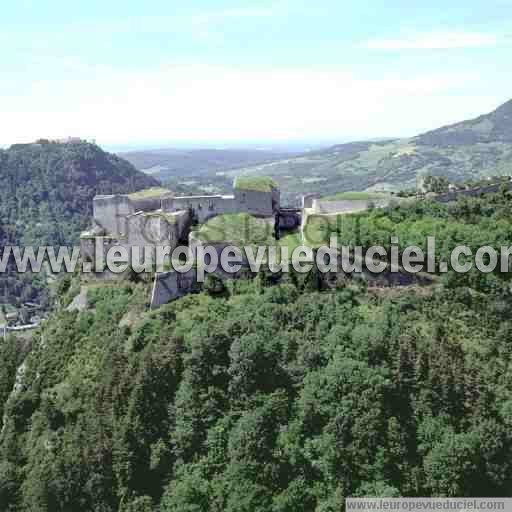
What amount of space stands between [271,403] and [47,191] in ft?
339

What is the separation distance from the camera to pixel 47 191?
4756 inches

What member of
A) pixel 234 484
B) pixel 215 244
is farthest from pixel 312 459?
pixel 215 244

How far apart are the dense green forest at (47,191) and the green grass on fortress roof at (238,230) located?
214ft

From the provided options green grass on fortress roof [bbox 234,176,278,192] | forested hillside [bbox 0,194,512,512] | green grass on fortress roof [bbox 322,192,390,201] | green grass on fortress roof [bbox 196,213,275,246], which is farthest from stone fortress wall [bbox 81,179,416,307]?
forested hillside [bbox 0,194,512,512]

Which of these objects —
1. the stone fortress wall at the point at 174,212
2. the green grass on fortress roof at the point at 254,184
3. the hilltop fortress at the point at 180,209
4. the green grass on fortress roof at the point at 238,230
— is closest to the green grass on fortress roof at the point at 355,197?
the stone fortress wall at the point at 174,212

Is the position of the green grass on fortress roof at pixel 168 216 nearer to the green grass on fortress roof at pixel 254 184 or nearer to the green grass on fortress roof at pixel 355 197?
the green grass on fortress roof at pixel 254 184

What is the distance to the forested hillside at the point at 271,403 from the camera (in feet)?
86.3

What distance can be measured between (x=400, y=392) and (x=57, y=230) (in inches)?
3656

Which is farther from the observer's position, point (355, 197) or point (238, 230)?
point (355, 197)

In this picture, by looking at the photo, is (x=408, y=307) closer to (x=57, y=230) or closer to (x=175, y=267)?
(x=175, y=267)

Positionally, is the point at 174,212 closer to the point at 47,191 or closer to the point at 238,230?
the point at 238,230

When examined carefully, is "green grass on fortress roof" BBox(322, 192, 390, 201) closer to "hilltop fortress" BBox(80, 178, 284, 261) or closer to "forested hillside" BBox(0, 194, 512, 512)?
"hilltop fortress" BBox(80, 178, 284, 261)

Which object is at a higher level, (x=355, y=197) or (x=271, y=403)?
(x=355, y=197)

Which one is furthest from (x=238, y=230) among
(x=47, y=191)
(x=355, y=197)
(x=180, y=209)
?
(x=47, y=191)
